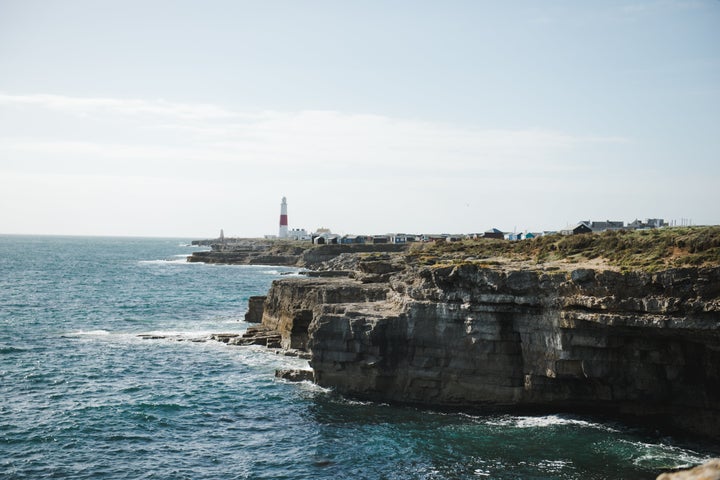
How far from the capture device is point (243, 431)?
1364 inches

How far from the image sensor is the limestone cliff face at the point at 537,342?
31375 millimetres

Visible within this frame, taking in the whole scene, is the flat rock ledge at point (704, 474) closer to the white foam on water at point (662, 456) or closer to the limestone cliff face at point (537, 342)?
the white foam on water at point (662, 456)

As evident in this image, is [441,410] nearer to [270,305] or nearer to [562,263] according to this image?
[562,263]

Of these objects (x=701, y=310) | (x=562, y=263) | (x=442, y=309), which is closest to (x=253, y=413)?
(x=442, y=309)

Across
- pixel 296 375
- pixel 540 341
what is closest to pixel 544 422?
pixel 540 341

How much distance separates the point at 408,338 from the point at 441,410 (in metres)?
4.62

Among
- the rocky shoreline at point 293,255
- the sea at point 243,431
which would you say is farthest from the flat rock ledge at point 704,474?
the rocky shoreline at point 293,255

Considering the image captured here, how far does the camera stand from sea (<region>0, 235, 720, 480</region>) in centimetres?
2900

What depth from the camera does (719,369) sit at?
103 ft

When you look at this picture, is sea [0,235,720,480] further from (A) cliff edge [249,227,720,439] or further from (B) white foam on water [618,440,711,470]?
(A) cliff edge [249,227,720,439]

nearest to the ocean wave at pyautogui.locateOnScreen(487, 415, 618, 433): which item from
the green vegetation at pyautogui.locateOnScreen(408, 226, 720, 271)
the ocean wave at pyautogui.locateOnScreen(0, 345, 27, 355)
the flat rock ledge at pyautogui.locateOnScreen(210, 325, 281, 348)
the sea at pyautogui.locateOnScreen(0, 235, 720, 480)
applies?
the sea at pyautogui.locateOnScreen(0, 235, 720, 480)

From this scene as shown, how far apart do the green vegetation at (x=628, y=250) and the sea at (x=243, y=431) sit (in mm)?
8978

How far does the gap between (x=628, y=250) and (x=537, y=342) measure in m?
8.62

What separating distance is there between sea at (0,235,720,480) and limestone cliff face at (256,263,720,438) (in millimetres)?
1487
